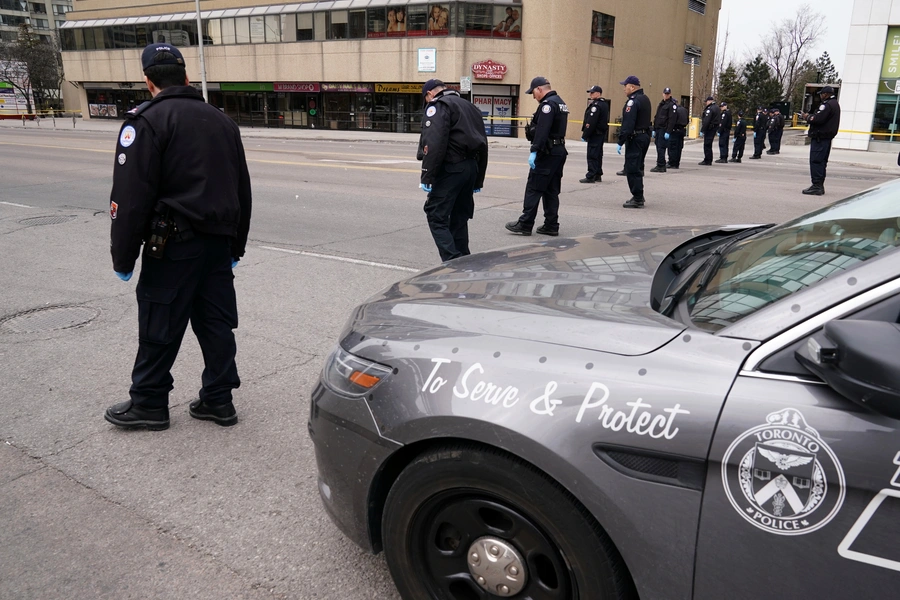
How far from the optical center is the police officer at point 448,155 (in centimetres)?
639

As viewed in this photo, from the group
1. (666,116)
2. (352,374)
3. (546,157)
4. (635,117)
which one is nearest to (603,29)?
(666,116)

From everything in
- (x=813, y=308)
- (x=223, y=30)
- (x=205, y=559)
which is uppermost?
(x=223, y=30)

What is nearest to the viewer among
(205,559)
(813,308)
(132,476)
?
(813,308)

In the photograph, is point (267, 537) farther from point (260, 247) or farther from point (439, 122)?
point (260, 247)

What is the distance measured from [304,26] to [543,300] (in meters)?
43.2

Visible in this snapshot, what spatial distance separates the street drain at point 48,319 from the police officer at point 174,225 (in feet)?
6.76

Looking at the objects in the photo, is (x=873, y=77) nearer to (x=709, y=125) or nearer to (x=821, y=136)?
(x=709, y=125)

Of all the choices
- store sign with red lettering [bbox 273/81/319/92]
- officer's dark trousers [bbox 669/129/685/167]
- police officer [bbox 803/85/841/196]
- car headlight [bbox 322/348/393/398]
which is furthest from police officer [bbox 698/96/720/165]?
store sign with red lettering [bbox 273/81/319/92]

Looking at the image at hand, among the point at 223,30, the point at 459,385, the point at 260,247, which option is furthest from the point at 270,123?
the point at 459,385

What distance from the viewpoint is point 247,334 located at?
532 centimetres

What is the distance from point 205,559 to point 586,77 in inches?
1472

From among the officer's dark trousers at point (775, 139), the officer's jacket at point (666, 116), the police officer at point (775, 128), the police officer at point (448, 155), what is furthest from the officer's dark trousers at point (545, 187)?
the officer's dark trousers at point (775, 139)

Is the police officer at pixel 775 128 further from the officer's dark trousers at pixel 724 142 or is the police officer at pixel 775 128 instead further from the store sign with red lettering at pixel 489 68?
the store sign with red lettering at pixel 489 68

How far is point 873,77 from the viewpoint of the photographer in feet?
87.7
